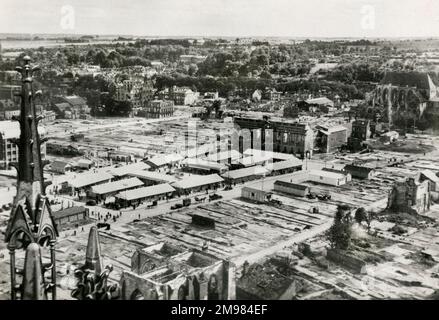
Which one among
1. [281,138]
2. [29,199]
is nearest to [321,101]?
[281,138]

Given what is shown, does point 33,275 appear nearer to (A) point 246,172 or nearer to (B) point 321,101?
(A) point 246,172

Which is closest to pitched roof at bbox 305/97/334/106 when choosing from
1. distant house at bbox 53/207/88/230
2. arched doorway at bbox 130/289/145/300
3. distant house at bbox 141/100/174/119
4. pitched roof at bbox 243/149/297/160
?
distant house at bbox 141/100/174/119

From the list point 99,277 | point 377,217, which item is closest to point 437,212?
point 377,217

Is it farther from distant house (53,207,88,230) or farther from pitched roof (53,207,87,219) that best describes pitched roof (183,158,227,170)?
pitched roof (53,207,87,219)

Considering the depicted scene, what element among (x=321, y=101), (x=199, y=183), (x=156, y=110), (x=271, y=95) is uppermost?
(x=271, y=95)

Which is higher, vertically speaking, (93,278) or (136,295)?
(93,278)

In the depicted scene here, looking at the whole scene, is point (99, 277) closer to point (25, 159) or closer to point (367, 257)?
point (25, 159)
